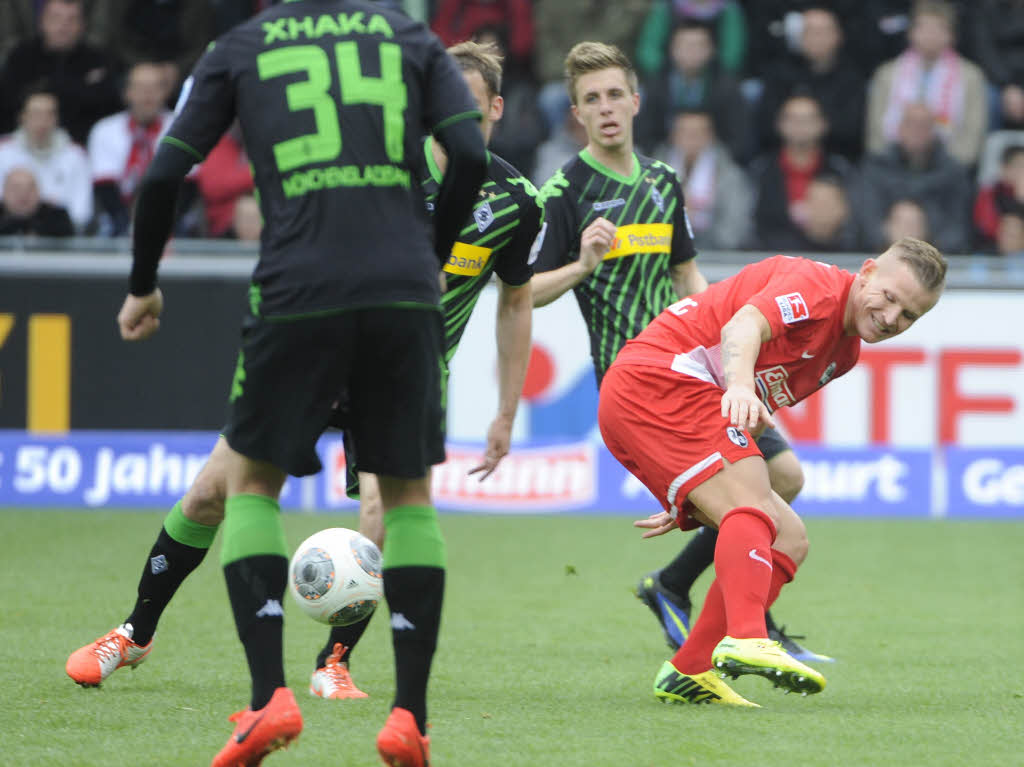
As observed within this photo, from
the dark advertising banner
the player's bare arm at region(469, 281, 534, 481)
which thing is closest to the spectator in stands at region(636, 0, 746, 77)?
the dark advertising banner

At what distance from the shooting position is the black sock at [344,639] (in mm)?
5242

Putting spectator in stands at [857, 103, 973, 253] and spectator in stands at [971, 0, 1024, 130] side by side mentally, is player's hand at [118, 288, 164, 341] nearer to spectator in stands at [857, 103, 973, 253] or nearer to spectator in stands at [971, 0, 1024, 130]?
spectator in stands at [857, 103, 973, 253]

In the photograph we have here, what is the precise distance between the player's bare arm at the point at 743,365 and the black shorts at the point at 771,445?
116cm

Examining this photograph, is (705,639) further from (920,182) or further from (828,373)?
(920,182)

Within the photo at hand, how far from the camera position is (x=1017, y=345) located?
1123 cm

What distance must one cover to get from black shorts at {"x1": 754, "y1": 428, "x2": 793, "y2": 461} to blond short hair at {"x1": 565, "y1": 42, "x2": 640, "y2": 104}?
150cm

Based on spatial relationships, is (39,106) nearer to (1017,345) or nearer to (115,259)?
(115,259)

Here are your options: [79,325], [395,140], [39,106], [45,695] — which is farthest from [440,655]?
[39,106]

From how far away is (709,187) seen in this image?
12898 millimetres

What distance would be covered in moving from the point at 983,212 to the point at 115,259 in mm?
6875

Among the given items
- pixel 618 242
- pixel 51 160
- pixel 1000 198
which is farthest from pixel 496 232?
pixel 1000 198

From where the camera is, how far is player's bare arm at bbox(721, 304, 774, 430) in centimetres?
438

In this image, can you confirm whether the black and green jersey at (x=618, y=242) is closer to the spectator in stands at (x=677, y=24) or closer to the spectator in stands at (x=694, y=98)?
the spectator in stands at (x=694, y=98)

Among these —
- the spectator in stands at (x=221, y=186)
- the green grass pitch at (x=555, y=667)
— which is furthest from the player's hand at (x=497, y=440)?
the spectator in stands at (x=221, y=186)
